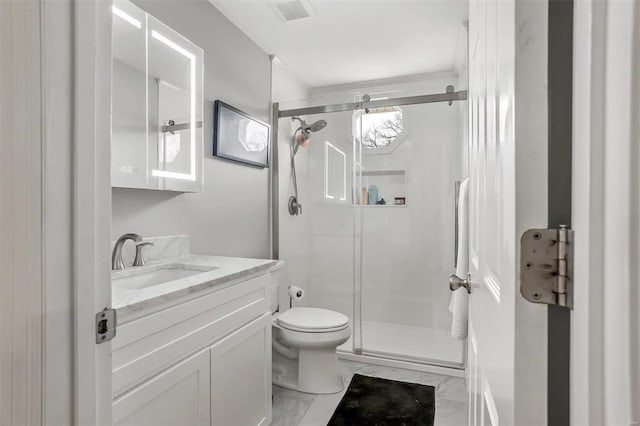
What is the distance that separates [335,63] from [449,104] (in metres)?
1.00

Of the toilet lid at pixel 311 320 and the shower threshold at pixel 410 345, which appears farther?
the shower threshold at pixel 410 345

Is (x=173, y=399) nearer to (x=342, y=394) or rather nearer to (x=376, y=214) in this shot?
(x=342, y=394)

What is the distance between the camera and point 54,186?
0.51 meters

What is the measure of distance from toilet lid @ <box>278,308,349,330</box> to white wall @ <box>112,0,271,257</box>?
1.81 ft

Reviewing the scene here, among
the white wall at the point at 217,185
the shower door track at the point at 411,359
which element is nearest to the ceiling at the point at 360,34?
the white wall at the point at 217,185

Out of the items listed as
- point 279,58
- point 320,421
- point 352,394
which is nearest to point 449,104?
point 279,58

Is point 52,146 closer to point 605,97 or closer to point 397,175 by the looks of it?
point 605,97

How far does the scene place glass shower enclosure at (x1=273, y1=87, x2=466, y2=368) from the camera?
2.73 metres

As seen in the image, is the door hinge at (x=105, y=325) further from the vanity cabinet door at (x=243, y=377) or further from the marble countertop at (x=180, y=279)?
the vanity cabinet door at (x=243, y=377)

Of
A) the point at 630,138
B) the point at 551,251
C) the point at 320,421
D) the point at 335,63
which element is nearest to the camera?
the point at 630,138

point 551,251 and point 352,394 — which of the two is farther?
point 352,394

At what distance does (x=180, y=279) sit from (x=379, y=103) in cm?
205

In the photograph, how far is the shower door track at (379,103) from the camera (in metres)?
2.53

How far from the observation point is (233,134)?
85.7 inches
